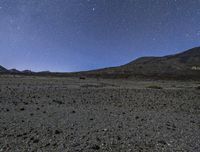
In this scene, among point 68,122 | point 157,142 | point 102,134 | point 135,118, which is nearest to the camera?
point 157,142

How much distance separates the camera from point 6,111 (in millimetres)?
10195

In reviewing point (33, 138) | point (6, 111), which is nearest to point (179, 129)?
point (33, 138)

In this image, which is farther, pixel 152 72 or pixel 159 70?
pixel 159 70

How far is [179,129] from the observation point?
25.6 ft

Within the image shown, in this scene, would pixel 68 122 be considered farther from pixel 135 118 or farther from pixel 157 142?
pixel 157 142

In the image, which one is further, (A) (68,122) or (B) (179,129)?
(A) (68,122)

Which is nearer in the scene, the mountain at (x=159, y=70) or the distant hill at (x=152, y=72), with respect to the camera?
the distant hill at (x=152, y=72)

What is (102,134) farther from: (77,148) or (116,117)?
(116,117)

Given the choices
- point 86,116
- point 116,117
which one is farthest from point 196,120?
point 86,116

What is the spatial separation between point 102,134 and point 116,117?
279 centimetres

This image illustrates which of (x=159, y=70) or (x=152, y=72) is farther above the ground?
(x=159, y=70)

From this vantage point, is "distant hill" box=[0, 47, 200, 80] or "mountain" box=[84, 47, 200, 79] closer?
"distant hill" box=[0, 47, 200, 80]

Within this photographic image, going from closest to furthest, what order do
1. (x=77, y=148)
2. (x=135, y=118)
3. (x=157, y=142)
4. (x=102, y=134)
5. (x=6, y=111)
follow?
(x=77, y=148) → (x=157, y=142) → (x=102, y=134) → (x=135, y=118) → (x=6, y=111)

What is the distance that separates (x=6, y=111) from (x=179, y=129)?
760 cm
